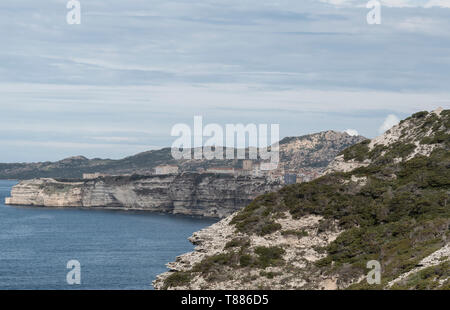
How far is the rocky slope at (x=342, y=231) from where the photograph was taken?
1927 inches

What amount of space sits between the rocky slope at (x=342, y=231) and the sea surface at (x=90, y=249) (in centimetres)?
2787

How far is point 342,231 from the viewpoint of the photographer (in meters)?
57.5

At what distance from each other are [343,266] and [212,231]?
52.3ft

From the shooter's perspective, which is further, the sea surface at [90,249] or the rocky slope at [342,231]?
the sea surface at [90,249]

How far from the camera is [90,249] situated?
122 metres

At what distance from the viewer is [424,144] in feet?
228

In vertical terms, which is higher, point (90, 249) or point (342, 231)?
point (342, 231)

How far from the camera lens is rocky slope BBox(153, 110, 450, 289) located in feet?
161

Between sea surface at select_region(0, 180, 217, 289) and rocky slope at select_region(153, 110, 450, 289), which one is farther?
sea surface at select_region(0, 180, 217, 289)

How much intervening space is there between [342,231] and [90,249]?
73739 mm

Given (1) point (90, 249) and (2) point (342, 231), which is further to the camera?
(1) point (90, 249)

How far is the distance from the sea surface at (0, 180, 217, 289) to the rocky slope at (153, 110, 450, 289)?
27875mm
